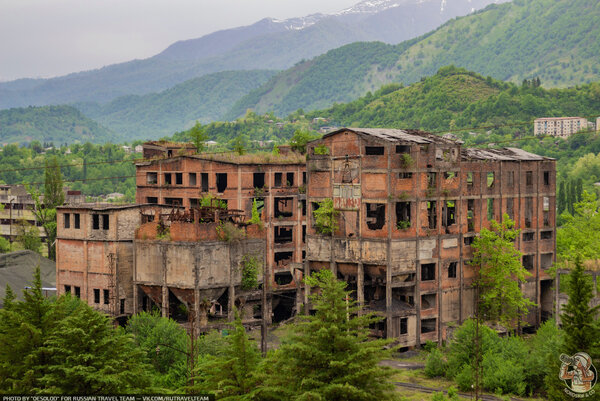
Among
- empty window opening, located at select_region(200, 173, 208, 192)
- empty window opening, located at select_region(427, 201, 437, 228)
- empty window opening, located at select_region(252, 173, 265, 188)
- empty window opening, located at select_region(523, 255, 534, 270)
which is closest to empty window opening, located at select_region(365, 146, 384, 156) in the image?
empty window opening, located at select_region(427, 201, 437, 228)

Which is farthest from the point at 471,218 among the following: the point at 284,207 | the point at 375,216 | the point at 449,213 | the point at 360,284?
the point at 284,207

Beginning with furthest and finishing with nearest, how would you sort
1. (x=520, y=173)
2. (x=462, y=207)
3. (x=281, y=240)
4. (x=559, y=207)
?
(x=559, y=207) → (x=281, y=240) → (x=520, y=173) → (x=462, y=207)

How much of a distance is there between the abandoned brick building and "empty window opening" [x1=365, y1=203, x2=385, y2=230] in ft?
33.3

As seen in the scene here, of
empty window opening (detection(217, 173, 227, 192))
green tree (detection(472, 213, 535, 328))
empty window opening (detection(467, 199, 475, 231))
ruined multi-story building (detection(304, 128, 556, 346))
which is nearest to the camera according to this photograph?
ruined multi-story building (detection(304, 128, 556, 346))

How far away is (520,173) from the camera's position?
2645 inches

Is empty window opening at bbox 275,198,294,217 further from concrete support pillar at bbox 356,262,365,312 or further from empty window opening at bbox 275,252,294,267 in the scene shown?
concrete support pillar at bbox 356,262,365,312

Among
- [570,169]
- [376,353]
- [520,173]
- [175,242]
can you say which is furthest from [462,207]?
[570,169]

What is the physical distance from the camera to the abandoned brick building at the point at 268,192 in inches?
2756

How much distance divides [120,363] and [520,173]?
4256 centimetres

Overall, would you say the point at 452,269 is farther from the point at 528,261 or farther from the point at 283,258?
the point at 283,258

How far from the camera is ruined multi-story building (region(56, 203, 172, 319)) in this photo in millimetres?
57125

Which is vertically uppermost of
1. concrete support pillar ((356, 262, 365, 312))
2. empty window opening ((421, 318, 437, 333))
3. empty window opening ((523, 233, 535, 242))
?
empty window opening ((523, 233, 535, 242))

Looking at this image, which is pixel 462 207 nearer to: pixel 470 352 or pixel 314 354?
pixel 470 352

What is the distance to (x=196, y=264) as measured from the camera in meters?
54.0
